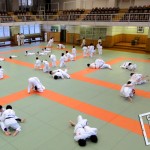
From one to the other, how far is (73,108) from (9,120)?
276 centimetres

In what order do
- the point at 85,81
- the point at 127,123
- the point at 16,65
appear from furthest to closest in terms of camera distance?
the point at 16,65 < the point at 85,81 < the point at 127,123

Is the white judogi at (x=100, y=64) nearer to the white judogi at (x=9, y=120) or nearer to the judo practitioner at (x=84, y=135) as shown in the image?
the judo practitioner at (x=84, y=135)

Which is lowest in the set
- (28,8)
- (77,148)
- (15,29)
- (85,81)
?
(77,148)

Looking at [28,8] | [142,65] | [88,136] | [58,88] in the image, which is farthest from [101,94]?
[28,8]

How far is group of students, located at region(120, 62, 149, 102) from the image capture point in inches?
355

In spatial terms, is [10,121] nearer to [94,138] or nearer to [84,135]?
[84,135]

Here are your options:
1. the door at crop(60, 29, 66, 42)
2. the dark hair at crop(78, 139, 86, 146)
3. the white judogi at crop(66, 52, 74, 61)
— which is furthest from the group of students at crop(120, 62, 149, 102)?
the door at crop(60, 29, 66, 42)

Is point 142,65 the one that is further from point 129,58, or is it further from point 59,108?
point 59,108

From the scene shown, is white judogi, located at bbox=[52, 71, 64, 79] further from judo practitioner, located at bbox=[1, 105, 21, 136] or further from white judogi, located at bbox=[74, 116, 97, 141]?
white judogi, located at bbox=[74, 116, 97, 141]

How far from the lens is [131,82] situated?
9.53 metres

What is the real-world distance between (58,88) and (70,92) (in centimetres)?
83

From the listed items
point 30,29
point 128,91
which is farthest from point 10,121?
point 30,29

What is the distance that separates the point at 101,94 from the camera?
9.73 m

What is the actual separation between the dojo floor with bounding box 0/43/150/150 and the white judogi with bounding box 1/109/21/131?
0.33 metres
